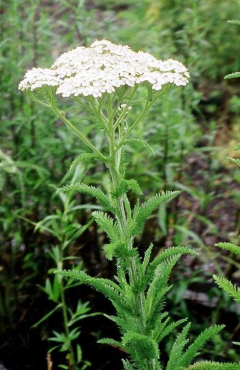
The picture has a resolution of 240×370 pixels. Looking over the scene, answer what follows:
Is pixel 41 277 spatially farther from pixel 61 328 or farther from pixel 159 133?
pixel 159 133

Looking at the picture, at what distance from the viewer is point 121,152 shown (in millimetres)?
1810

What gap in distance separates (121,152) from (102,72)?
0.30 m

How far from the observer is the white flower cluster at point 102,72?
1.59 meters

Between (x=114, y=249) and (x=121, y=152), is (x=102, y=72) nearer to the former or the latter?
(x=121, y=152)

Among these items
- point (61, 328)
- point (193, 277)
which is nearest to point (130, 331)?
point (61, 328)

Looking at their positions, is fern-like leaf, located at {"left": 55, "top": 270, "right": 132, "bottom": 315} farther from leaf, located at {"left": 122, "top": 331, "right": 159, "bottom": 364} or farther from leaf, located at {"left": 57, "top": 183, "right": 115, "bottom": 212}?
leaf, located at {"left": 57, "top": 183, "right": 115, "bottom": 212}

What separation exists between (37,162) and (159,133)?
0.69m

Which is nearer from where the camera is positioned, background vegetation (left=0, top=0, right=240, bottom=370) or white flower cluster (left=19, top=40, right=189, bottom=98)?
white flower cluster (left=19, top=40, right=189, bottom=98)

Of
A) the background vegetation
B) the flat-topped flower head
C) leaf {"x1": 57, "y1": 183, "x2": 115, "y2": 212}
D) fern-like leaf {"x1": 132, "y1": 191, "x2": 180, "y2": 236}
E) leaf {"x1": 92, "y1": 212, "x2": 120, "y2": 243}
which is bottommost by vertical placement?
the background vegetation

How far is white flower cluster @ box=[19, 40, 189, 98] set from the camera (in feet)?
5.22

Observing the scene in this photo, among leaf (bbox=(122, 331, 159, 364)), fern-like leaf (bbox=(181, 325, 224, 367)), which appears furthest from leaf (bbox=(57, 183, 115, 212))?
fern-like leaf (bbox=(181, 325, 224, 367))

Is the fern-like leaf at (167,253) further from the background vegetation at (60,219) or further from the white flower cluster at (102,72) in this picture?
the background vegetation at (60,219)

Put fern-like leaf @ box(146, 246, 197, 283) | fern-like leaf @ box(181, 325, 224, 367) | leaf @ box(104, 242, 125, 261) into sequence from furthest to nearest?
fern-like leaf @ box(181, 325, 224, 367), fern-like leaf @ box(146, 246, 197, 283), leaf @ box(104, 242, 125, 261)

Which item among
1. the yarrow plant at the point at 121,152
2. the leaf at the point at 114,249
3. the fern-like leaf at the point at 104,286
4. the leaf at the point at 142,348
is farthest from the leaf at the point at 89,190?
the leaf at the point at 142,348
